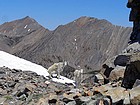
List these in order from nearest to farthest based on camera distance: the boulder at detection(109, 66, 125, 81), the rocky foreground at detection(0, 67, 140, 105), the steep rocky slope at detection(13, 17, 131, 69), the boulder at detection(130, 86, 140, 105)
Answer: the boulder at detection(130, 86, 140, 105) → the rocky foreground at detection(0, 67, 140, 105) → the boulder at detection(109, 66, 125, 81) → the steep rocky slope at detection(13, 17, 131, 69)

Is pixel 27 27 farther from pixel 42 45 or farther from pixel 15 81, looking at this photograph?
pixel 15 81

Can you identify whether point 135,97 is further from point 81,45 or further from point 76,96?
point 81,45

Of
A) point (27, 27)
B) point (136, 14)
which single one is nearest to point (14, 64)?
point (136, 14)

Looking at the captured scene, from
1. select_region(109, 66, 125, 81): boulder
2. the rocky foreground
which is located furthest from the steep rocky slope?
select_region(109, 66, 125, 81): boulder

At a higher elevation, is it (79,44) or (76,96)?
(79,44)

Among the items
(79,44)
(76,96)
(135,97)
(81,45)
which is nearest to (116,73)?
(76,96)

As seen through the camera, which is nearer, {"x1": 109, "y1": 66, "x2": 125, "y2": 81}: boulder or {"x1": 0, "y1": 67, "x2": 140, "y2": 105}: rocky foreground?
{"x1": 0, "y1": 67, "x2": 140, "y2": 105}: rocky foreground

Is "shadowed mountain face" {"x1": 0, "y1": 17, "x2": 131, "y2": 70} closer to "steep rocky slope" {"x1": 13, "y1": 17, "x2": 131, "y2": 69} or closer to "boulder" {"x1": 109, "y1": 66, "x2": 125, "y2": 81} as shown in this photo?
"steep rocky slope" {"x1": 13, "y1": 17, "x2": 131, "y2": 69}


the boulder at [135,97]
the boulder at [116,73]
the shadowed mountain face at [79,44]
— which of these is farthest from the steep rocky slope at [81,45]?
the boulder at [135,97]

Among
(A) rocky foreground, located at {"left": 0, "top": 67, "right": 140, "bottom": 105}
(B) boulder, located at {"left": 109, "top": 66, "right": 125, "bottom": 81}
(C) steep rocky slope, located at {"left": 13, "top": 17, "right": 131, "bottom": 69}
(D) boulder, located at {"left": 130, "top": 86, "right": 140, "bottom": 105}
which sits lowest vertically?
(D) boulder, located at {"left": 130, "top": 86, "right": 140, "bottom": 105}

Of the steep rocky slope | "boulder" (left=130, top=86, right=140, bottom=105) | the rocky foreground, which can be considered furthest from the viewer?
the steep rocky slope
